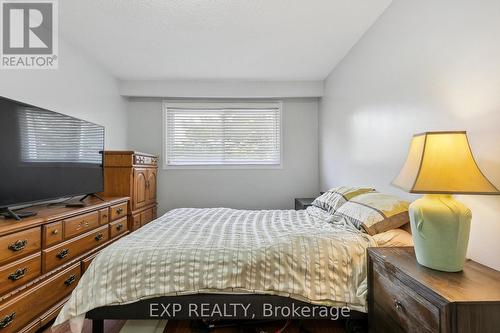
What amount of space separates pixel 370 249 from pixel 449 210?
0.47 metres

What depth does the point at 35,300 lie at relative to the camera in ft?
5.14

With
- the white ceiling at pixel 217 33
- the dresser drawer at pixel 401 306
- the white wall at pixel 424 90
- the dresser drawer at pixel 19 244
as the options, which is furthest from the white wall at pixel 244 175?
the dresser drawer at pixel 401 306

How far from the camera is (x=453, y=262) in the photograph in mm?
1079

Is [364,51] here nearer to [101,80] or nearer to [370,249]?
[370,249]

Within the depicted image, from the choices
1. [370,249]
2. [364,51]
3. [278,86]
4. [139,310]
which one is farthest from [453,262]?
[278,86]

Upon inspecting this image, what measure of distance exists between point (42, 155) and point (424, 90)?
2760mm

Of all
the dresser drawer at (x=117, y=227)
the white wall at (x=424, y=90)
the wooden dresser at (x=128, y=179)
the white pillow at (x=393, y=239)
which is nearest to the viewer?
the white wall at (x=424, y=90)

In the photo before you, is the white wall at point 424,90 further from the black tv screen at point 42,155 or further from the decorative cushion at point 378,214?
the black tv screen at point 42,155

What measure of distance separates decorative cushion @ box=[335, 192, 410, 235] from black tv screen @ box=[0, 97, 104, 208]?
229 cm

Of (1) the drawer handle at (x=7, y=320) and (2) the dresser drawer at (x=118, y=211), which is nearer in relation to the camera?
(1) the drawer handle at (x=7, y=320)

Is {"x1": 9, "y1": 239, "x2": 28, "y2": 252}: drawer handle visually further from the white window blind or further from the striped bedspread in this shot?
the white window blind

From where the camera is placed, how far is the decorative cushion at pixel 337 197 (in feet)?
7.22

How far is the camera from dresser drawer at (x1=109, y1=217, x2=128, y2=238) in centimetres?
247

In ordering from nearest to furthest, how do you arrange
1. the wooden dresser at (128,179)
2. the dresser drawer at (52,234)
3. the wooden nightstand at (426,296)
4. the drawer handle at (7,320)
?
the wooden nightstand at (426,296) → the drawer handle at (7,320) → the dresser drawer at (52,234) → the wooden dresser at (128,179)
